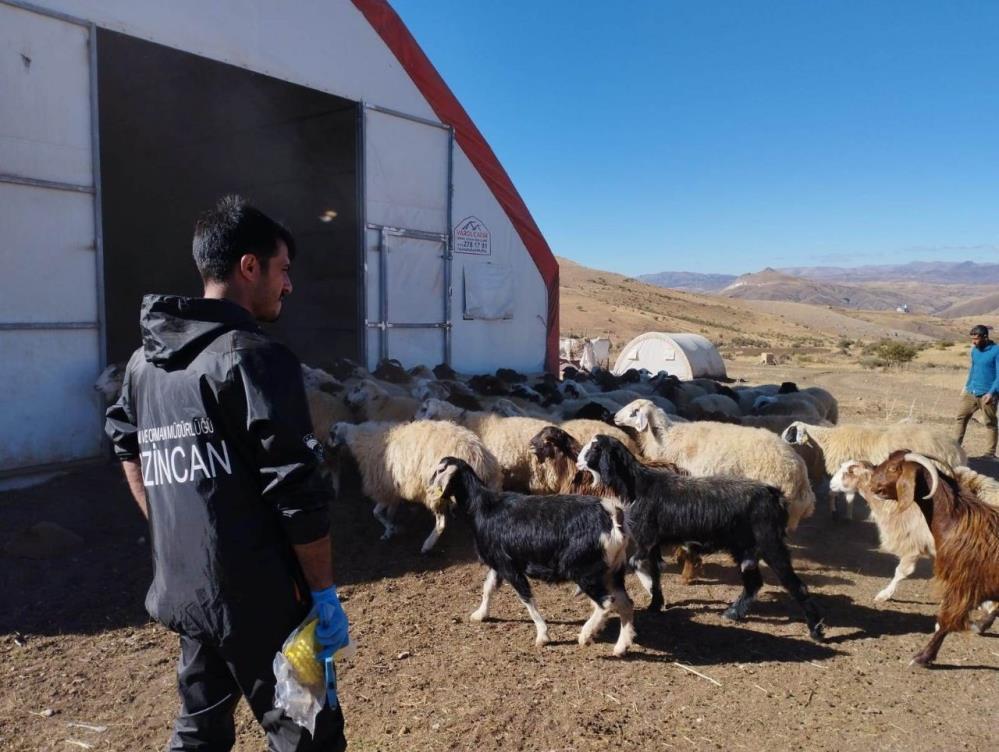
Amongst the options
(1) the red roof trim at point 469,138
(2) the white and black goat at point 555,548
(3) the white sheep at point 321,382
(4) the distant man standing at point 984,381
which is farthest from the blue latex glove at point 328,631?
(4) the distant man standing at point 984,381

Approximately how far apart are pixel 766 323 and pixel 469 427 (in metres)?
68.8

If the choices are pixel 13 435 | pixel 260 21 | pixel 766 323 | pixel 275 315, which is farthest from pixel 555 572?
pixel 766 323

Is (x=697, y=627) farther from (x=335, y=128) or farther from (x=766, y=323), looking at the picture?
(x=766, y=323)

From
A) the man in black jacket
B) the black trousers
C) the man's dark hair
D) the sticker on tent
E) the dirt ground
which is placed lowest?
the dirt ground

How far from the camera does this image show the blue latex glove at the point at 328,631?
7.00ft

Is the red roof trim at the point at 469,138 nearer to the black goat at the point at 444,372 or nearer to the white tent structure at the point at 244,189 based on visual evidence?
the white tent structure at the point at 244,189

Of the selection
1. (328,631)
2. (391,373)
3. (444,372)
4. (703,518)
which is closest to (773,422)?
(703,518)

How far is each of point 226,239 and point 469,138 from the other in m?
11.5

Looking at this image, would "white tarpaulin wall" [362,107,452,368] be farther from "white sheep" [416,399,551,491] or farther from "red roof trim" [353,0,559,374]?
"white sheep" [416,399,551,491]

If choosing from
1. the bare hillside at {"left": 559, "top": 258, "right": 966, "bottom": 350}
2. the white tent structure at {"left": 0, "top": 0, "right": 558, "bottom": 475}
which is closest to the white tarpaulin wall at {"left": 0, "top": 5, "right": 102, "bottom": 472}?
the white tent structure at {"left": 0, "top": 0, "right": 558, "bottom": 475}

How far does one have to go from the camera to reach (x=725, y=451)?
666cm

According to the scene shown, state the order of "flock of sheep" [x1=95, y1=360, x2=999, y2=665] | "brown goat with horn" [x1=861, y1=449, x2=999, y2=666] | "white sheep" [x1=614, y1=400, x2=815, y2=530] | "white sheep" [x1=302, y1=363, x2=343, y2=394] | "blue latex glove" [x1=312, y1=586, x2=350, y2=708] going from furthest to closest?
"white sheep" [x1=302, y1=363, x2=343, y2=394]
"white sheep" [x1=614, y1=400, x2=815, y2=530]
"flock of sheep" [x1=95, y1=360, x2=999, y2=665]
"brown goat with horn" [x1=861, y1=449, x2=999, y2=666]
"blue latex glove" [x1=312, y1=586, x2=350, y2=708]

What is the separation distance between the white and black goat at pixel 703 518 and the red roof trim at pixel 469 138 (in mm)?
8726

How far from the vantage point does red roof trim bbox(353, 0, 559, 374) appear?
1115 cm
